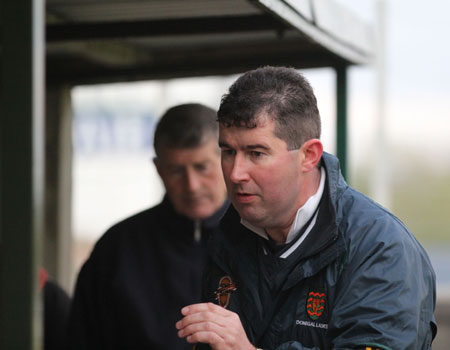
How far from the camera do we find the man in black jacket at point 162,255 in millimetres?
4055

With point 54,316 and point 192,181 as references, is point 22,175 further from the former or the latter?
point 54,316

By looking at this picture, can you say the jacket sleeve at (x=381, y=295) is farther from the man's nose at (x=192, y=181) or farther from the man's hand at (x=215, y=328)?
the man's nose at (x=192, y=181)

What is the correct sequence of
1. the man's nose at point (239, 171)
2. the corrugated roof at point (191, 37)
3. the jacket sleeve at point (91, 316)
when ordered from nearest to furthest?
the man's nose at point (239, 171) → the corrugated roof at point (191, 37) → the jacket sleeve at point (91, 316)

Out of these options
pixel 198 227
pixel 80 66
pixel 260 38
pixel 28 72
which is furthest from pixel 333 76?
pixel 28 72

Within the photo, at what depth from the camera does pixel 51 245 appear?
5.46 m

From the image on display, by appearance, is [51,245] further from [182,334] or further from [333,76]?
[182,334]

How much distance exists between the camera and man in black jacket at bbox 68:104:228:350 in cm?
405

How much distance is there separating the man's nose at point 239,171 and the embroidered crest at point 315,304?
1.41 ft

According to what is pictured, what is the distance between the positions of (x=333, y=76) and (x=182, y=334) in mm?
2416

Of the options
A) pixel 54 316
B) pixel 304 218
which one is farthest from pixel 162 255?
pixel 304 218

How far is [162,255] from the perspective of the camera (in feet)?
13.9

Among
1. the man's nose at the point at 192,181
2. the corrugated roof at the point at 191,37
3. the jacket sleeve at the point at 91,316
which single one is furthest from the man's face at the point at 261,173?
the jacket sleeve at the point at 91,316

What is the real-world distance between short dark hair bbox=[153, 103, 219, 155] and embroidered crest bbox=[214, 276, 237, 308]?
1.20 m

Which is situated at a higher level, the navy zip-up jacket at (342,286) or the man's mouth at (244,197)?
the man's mouth at (244,197)
